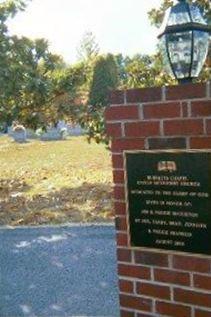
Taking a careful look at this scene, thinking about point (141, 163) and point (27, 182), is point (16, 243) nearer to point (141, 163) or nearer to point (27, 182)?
point (141, 163)

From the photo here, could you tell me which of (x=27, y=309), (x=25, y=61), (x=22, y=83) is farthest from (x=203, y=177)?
(x=25, y=61)

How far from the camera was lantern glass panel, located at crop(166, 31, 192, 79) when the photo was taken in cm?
396

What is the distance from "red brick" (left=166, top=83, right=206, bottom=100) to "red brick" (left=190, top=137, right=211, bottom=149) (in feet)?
0.94

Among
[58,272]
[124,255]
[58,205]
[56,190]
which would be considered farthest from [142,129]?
[56,190]

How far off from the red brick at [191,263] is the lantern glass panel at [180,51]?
1357mm

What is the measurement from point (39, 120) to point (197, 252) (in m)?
10.5

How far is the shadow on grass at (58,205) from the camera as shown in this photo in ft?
31.2

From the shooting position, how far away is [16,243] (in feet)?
26.4

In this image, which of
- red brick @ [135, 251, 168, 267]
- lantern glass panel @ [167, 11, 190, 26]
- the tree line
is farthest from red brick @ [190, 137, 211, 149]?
the tree line

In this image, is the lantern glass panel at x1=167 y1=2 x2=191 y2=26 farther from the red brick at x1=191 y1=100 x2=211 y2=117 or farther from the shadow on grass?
the shadow on grass

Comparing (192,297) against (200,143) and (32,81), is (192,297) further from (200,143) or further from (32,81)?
(32,81)

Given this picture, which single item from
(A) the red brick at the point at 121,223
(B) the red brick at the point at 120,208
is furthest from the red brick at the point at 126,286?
(B) the red brick at the point at 120,208

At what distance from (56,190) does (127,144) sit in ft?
28.3

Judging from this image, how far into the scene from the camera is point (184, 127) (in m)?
3.60
